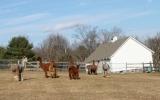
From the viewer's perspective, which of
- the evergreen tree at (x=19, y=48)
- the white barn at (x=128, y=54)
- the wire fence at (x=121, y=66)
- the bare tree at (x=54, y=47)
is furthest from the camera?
the bare tree at (x=54, y=47)

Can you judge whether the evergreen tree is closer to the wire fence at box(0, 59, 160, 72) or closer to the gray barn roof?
the gray barn roof

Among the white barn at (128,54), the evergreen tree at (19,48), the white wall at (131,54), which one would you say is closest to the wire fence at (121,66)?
the white barn at (128,54)

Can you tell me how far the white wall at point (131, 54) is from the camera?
8131 centimetres

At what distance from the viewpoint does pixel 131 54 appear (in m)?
82.2

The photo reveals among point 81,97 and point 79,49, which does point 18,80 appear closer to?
point 81,97

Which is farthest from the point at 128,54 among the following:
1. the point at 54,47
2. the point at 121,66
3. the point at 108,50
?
the point at 54,47

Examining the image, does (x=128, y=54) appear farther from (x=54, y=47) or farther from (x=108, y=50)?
(x=54, y=47)

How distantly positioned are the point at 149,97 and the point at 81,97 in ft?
10.9

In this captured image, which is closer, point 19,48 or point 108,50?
point 108,50

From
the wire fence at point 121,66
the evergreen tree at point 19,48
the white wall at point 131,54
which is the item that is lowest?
the wire fence at point 121,66

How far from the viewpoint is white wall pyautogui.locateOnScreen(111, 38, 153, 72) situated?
81.3 metres

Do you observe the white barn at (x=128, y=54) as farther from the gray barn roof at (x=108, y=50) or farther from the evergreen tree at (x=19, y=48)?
the evergreen tree at (x=19, y=48)

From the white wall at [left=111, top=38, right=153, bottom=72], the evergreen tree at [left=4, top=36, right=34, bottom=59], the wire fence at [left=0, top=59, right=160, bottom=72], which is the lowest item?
the wire fence at [left=0, top=59, right=160, bottom=72]

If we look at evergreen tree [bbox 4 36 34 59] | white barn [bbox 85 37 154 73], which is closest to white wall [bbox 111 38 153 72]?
white barn [bbox 85 37 154 73]
